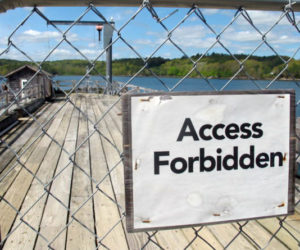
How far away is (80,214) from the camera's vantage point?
2418 millimetres

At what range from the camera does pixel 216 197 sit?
1.20 metres

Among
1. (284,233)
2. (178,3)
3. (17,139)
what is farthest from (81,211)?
(17,139)

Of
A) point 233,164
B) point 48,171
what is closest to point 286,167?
point 233,164

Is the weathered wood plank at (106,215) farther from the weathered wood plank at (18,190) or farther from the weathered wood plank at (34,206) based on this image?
the weathered wood plank at (18,190)

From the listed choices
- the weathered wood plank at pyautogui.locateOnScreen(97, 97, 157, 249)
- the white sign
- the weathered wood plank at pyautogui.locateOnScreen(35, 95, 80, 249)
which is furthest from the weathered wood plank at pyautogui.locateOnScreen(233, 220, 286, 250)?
the weathered wood plank at pyautogui.locateOnScreen(35, 95, 80, 249)

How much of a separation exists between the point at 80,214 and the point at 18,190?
0.80m

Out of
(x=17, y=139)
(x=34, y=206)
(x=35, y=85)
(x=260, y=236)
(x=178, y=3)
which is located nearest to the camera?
(x=178, y=3)

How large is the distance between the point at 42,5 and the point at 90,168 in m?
2.70

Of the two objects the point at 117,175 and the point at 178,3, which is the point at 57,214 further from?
the point at 178,3

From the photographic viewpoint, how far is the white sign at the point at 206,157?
1122 mm

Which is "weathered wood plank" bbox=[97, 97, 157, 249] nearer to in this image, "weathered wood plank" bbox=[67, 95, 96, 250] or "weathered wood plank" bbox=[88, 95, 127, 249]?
"weathered wood plank" bbox=[88, 95, 127, 249]

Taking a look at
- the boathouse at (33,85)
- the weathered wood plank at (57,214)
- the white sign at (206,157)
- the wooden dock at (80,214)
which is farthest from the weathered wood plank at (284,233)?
the boathouse at (33,85)

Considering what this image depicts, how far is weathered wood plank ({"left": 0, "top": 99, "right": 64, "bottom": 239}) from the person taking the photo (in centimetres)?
226

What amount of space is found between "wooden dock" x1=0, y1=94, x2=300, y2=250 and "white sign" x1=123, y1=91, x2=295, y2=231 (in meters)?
0.19
